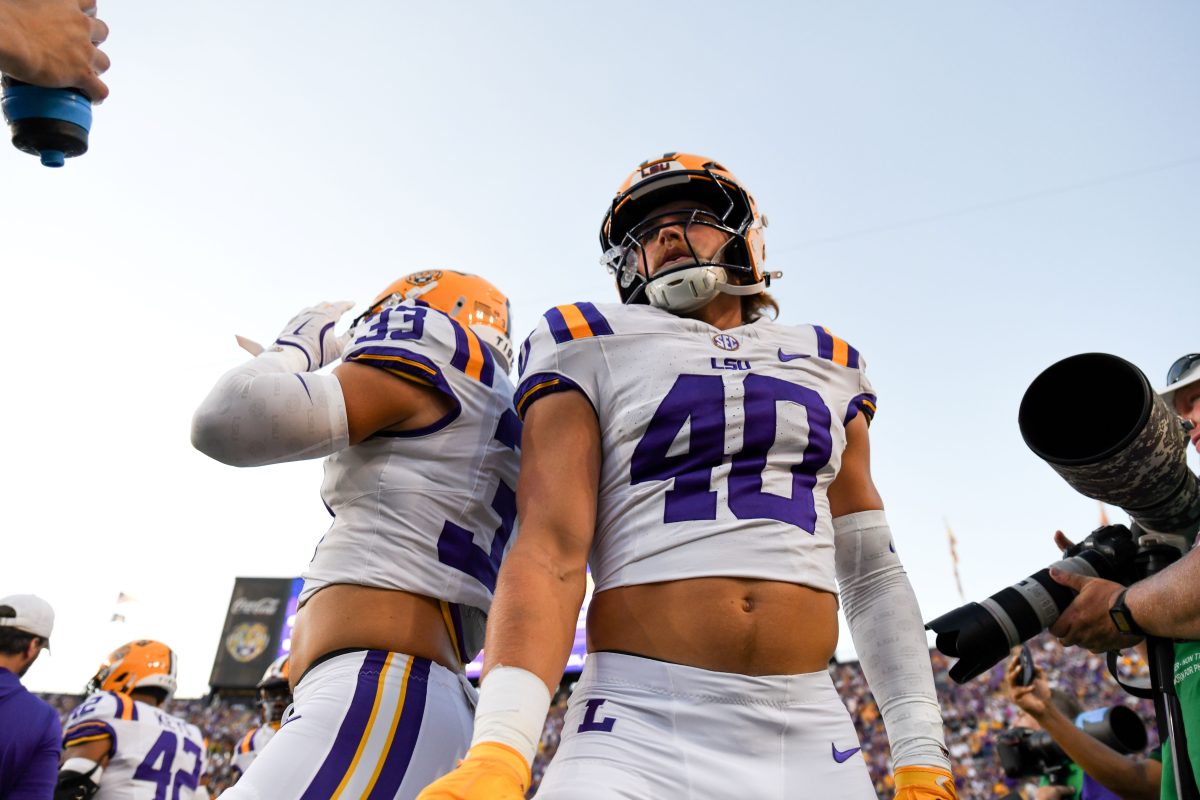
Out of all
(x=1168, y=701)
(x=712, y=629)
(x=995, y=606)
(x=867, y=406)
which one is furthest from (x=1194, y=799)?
(x=712, y=629)

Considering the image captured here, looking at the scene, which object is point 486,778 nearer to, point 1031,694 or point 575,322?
point 575,322

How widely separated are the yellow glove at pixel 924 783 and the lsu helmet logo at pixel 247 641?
25.8 meters

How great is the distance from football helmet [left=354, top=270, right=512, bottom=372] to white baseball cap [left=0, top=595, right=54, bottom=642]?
135 inches

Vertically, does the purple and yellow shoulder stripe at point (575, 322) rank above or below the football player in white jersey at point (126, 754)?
above

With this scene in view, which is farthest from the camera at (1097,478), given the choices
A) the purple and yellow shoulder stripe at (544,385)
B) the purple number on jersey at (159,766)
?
the purple number on jersey at (159,766)

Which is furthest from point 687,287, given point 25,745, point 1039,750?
point 25,745

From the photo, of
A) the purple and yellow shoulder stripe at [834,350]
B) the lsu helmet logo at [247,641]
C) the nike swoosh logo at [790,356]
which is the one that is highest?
the lsu helmet logo at [247,641]

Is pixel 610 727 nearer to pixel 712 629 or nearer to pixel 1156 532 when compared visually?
pixel 712 629

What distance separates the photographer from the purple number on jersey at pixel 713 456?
6.88 ft

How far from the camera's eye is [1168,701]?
2.57 meters

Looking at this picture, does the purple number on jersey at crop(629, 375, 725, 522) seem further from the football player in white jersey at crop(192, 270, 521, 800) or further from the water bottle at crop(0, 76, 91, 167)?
the water bottle at crop(0, 76, 91, 167)

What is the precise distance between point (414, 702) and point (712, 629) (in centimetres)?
78

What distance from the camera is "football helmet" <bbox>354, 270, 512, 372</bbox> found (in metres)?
3.21

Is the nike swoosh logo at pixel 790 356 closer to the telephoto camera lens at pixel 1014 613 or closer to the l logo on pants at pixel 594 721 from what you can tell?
the telephoto camera lens at pixel 1014 613
